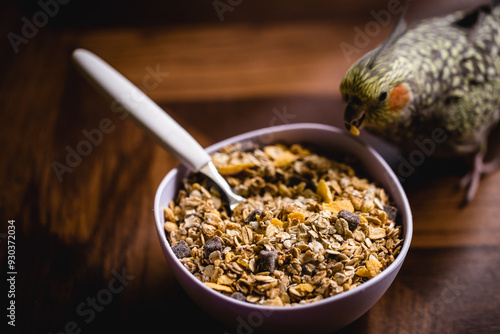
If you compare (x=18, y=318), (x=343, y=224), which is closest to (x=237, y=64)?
(x=343, y=224)

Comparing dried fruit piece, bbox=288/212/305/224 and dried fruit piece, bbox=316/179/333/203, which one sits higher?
dried fruit piece, bbox=288/212/305/224

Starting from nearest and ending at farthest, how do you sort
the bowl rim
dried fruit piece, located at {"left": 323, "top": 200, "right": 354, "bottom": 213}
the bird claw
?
the bowl rim, dried fruit piece, located at {"left": 323, "top": 200, "right": 354, "bottom": 213}, the bird claw

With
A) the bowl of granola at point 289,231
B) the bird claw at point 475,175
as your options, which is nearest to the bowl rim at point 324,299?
the bowl of granola at point 289,231

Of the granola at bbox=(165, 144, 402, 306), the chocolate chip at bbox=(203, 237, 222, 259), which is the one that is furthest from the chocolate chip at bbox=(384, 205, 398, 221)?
the chocolate chip at bbox=(203, 237, 222, 259)

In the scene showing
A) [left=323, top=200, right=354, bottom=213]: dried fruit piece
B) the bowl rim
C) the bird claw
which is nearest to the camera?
the bowl rim

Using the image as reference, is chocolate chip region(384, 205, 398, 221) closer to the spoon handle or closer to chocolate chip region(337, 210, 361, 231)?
chocolate chip region(337, 210, 361, 231)

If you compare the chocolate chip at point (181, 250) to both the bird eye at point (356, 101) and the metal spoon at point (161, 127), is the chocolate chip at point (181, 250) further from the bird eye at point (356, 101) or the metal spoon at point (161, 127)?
the bird eye at point (356, 101)

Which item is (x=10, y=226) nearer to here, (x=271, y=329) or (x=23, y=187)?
(x=23, y=187)

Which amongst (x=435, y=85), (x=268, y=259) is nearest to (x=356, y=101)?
(x=435, y=85)

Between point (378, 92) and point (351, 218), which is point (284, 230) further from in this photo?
point (378, 92)
